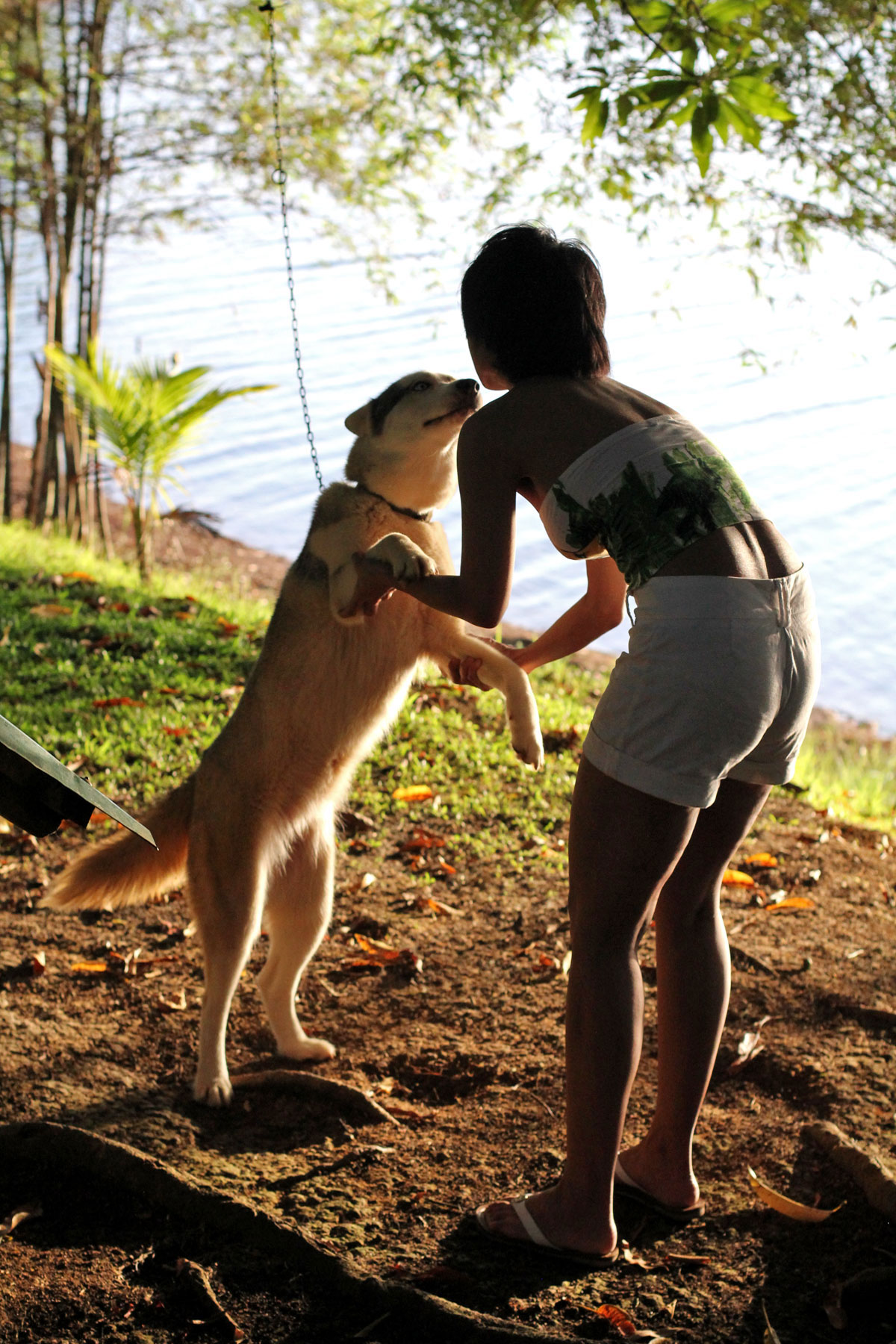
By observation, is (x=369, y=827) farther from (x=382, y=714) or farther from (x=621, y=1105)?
(x=621, y=1105)

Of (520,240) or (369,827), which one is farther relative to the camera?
(369,827)

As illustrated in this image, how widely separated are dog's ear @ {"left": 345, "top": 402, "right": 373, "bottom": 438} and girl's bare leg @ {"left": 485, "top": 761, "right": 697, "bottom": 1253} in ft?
4.53

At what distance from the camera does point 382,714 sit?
3.25 m

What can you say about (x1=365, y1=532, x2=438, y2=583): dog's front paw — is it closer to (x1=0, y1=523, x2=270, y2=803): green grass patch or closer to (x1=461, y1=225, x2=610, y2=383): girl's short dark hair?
(x1=461, y1=225, x2=610, y2=383): girl's short dark hair

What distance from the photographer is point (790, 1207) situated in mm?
2602

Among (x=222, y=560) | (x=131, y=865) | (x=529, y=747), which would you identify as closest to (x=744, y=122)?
(x=529, y=747)

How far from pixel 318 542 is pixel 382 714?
0.54m

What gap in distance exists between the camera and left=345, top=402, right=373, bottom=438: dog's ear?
10.5 ft

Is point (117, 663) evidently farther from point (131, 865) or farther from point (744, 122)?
point (744, 122)

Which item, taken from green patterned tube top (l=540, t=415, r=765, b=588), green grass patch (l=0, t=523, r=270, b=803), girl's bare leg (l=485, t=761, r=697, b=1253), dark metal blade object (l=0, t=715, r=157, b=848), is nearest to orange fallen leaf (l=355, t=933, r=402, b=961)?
green grass patch (l=0, t=523, r=270, b=803)

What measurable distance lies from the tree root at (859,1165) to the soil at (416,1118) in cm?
3

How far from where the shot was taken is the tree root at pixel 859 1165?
8.40 ft

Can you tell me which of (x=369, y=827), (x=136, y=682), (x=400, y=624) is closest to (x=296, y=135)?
(x=136, y=682)

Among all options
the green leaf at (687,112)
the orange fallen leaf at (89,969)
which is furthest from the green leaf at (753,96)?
the orange fallen leaf at (89,969)
